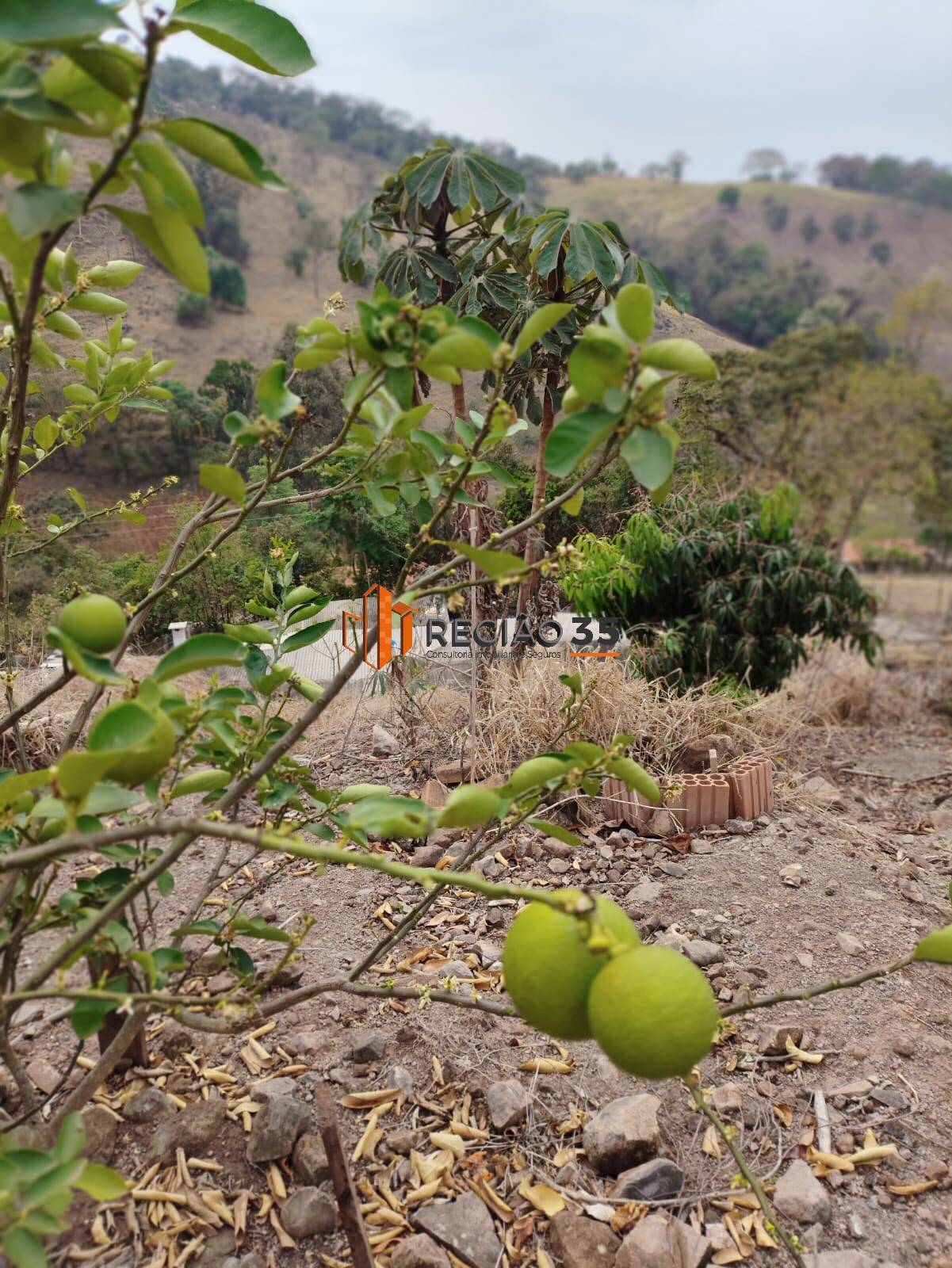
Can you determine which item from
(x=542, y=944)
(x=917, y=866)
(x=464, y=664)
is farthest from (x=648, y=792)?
(x=464, y=664)

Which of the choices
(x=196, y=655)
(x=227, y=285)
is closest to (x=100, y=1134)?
(x=196, y=655)

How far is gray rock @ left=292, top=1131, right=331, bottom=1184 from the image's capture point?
3.93 feet

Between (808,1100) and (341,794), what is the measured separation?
1046 millimetres

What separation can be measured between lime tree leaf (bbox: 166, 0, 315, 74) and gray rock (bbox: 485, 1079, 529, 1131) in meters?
1.43

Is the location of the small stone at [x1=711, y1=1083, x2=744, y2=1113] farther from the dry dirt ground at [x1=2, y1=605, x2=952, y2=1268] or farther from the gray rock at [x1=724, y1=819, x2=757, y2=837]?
the gray rock at [x1=724, y1=819, x2=757, y2=837]

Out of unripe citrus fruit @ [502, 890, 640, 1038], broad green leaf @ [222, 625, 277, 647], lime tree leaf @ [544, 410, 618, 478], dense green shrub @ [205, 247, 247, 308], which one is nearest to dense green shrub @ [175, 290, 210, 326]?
dense green shrub @ [205, 247, 247, 308]

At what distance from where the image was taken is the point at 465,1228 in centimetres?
115

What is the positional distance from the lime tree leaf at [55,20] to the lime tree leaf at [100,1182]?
0.77m

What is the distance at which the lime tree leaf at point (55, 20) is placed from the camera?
1.73 feet

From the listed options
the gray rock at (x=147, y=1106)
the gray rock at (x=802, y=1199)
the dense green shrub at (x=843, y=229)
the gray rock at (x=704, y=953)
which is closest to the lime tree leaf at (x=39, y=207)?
the gray rock at (x=147, y=1106)

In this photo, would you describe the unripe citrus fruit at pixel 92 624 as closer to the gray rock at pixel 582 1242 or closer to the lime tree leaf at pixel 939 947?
the lime tree leaf at pixel 939 947

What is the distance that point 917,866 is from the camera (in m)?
2.50

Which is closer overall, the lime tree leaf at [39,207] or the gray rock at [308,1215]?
the lime tree leaf at [39,207]

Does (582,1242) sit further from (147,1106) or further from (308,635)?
(308,635)
